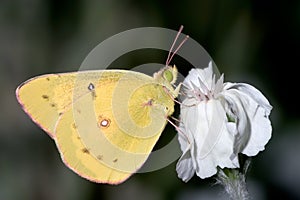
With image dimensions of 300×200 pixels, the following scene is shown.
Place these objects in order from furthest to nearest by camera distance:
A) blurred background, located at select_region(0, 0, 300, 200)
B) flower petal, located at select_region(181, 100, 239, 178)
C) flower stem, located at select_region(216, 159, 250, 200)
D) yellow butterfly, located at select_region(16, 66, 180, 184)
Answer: blurred background, located at select_region(0, 0, 300, 200), yellow butterfly, located at select_region(16, 66, 180, 184), flower petal, located at select_region(181, 100, 239, 178), flower stem, located at select_region(216, 159, 250, 200)

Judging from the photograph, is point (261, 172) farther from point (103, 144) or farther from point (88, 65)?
point (103, 144)

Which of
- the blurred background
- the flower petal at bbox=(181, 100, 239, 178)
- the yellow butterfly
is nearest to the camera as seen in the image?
the flower petal at bbox=(181, 100, 239, 178)

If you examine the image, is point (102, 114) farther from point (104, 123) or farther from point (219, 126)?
point (219, 126)

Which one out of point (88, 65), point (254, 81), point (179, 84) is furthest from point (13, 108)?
point (179, 84)

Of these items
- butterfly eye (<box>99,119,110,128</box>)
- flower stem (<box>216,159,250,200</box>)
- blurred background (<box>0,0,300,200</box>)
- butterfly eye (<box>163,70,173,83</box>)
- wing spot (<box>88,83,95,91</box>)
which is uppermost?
butterfly eye (<box>163,70,173,83</box>)

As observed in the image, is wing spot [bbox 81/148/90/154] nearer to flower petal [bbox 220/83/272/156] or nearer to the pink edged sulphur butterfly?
the pink edged sulphur butterfly

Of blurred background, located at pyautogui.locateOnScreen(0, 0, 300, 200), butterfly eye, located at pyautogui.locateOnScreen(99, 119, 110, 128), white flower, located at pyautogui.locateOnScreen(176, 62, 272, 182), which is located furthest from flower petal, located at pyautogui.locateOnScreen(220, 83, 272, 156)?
blurred background, located at pyautogui.locateOnScreen(0, 0, 300, 200)

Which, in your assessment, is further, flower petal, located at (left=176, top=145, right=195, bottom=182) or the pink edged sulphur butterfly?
the pink edged sulphur butterfly
